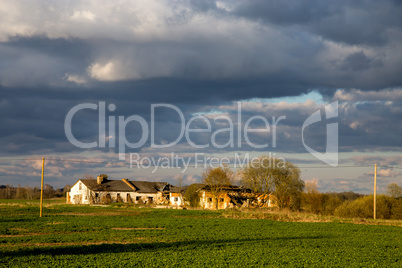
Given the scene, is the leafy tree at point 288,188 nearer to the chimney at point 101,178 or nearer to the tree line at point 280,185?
the tree line at point 280,185

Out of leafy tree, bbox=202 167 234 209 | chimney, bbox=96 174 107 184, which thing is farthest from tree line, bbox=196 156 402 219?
chimney, bbox=96 174 107 184

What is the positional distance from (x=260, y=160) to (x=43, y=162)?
5028 centimetres

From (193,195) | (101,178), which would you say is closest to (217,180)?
(193,195)

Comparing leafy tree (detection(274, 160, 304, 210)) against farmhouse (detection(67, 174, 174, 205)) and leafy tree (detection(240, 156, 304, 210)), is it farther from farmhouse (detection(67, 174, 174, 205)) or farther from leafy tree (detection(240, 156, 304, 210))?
farmhouse (detection(67, 174, 174, 205))

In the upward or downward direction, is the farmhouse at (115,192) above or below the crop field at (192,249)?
below

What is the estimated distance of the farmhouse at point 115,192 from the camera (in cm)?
10506

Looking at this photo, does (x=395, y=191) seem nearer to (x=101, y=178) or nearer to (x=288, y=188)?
(x=288, y=188)

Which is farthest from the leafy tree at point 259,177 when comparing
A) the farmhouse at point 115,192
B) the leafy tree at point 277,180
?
the farmhouse at point 115,192

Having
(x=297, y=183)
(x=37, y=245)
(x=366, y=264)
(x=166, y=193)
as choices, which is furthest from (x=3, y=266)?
(x=166, y=193)

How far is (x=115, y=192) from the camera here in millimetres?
107562

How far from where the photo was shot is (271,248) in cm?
2753

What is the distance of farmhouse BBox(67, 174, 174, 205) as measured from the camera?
345 ft

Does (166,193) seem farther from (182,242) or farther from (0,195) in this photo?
(0,195)

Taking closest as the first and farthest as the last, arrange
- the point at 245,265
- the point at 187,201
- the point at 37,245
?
the point at 245,265 → the point at 37,245 → the point at 187,201
